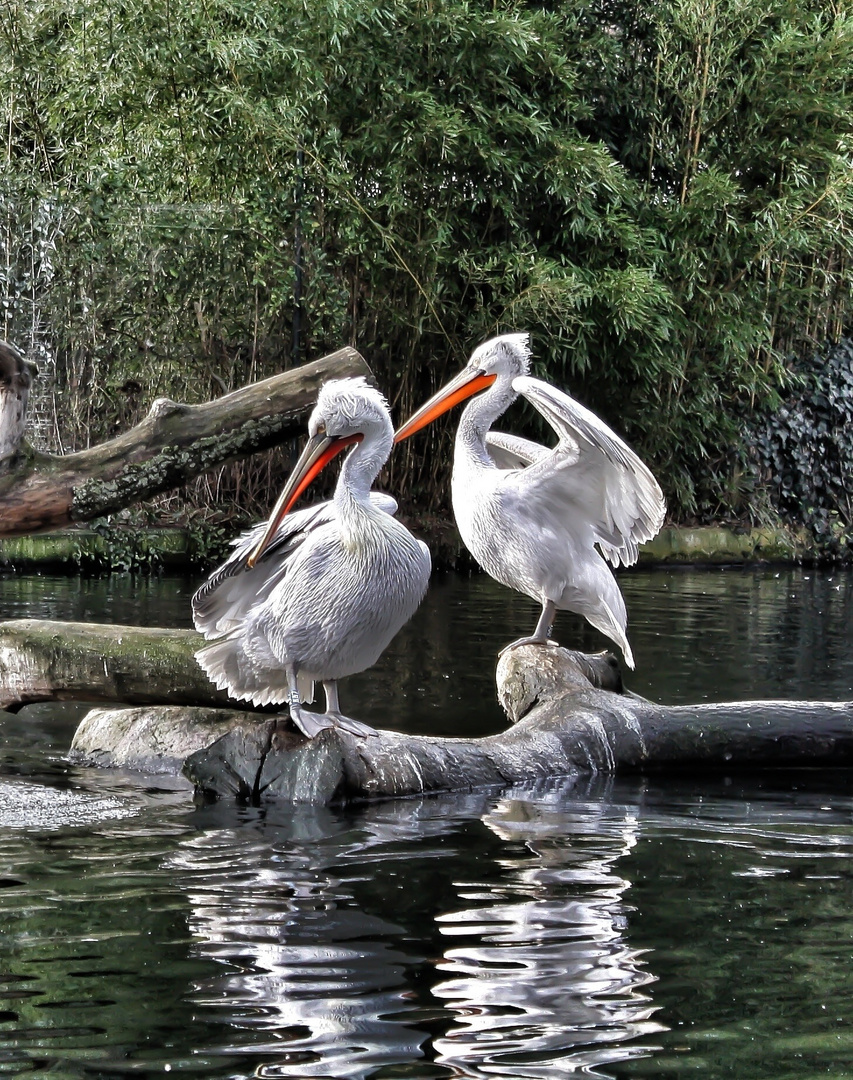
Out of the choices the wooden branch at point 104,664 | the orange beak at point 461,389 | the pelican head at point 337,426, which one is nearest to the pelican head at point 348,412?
the pelican head at point 337,426

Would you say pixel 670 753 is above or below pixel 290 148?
below

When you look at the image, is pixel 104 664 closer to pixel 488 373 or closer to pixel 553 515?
pixel 553 515

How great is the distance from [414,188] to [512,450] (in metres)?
5.57

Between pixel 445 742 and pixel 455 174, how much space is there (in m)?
7.50

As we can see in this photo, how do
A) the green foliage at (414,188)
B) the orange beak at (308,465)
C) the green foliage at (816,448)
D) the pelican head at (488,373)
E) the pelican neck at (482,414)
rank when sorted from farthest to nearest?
the green foliage at (816,448)
the green foliage at (414,188)
the pelican head at (488,373)
the pelican neck at (482,414)
the orange beak at (308,465)

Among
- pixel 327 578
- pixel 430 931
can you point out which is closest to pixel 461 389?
pixel 327 578

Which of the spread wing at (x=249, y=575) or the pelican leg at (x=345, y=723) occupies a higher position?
the spread wing at (x=249, y=575)

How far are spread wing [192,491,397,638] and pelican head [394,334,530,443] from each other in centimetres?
117

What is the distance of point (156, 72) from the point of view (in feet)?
36.1

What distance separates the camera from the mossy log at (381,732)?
4527mm

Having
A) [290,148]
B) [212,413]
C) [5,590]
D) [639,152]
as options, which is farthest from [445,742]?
[639,152]

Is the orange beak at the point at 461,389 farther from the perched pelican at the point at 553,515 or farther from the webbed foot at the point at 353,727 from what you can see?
the webbed foot at the point at 353,727

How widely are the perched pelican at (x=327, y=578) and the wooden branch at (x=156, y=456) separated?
391 mm

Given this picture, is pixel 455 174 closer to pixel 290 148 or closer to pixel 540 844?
pixel 290 148
